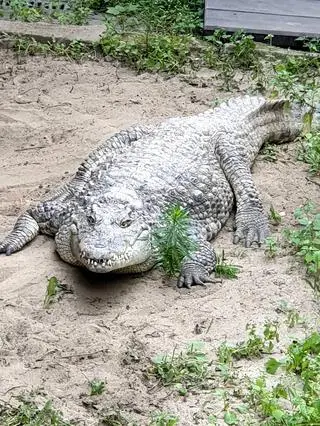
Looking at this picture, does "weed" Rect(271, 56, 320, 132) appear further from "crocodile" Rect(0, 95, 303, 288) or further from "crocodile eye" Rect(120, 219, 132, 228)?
"crocodile eye" Rect(120, 219, 132, 228)

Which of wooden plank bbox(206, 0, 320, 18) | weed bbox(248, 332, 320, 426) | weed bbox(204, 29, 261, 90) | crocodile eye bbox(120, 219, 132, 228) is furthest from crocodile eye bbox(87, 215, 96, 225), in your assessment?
wooden plank bbox(206, 0, 320, 18)

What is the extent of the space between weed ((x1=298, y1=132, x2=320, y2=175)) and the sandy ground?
9 cm

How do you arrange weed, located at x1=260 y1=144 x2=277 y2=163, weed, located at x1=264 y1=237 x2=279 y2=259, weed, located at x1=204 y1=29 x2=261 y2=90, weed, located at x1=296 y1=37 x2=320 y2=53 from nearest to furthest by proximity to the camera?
1. weed, located at x1=264 y1=237 x2=279 y2=259
2. weed, located at x1=260 y1=144 x2=277 y2=163
3. weed, located at x1=204 y1=29 x2=261 y2=90
4. weed, located at x1=296 y1=37 x2=320 y2=53

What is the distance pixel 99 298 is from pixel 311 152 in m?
2.56

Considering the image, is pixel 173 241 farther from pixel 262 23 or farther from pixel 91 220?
pixel 262 23

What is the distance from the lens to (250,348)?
4.99m

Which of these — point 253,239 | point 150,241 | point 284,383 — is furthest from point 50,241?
point 284,383

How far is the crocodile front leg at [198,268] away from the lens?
19.1 feet

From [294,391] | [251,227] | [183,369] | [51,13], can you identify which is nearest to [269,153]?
[251,227]

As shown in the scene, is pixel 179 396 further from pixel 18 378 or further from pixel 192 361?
pixel 18 378

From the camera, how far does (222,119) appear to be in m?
7.46

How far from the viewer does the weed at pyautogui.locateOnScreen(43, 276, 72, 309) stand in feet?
18.3

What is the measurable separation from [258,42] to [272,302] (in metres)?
4.73

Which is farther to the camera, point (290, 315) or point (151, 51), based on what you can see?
point (151, 51)
